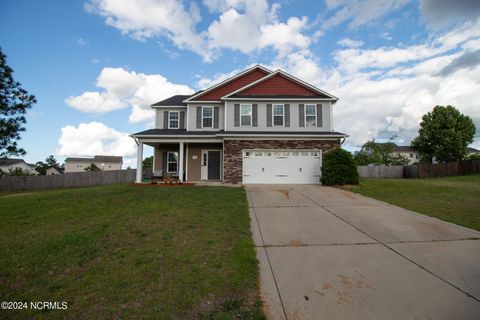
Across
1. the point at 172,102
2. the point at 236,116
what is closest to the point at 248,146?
the point at 236,116

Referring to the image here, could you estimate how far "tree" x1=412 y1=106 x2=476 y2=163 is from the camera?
95.8 ft

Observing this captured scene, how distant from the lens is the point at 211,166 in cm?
1584

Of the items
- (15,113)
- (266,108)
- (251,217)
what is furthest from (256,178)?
(15,113)

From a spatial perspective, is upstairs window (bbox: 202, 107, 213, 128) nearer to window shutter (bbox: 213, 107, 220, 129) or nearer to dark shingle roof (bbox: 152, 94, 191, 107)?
window shutter (bbox: 213, 107, 220, 129)

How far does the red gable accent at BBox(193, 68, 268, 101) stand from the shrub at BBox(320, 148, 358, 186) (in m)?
8.11

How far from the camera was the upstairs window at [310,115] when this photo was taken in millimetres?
14727

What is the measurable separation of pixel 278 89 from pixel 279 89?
0.07m

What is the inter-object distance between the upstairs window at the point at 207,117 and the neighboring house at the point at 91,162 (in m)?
51.6

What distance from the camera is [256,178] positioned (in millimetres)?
13867

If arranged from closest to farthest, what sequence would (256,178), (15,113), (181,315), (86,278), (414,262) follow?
(181,315)
(86,278)
(414,262)
(256,178)
(15,113)

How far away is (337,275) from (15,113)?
21.9 m

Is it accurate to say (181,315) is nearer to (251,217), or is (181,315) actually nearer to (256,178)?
(251,217)

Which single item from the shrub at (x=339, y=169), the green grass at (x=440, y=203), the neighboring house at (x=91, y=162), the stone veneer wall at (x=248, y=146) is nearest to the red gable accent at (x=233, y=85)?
the stone veneer wall at (x=248, y=146)

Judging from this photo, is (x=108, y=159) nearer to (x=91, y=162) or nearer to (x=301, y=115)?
(x=91, y=162)
